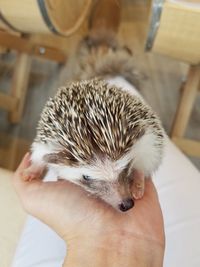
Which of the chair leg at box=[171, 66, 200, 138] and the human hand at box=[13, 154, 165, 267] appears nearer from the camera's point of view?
the human hand at box=[13, 154, 165, 267]

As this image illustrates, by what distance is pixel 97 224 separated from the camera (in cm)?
108

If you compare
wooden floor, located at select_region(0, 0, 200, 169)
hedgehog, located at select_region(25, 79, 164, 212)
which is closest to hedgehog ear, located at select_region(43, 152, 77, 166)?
hedgehog, located at select_region(25, 79, 164, 212)

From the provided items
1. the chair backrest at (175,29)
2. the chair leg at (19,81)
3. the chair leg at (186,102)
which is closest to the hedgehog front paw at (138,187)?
the chair backrest at (175,29)

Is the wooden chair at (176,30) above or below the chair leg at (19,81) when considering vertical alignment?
above

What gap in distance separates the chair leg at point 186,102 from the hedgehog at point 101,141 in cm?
84

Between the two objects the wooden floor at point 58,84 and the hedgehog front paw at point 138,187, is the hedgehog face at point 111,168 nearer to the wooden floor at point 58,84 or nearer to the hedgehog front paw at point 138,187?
the hedgehog front paw at point 138,187

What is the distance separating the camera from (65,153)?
1.04m

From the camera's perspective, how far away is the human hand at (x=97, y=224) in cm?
103

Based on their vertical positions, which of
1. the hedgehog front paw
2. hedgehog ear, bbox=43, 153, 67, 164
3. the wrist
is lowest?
the wrist

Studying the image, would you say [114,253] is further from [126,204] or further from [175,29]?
[175,29]

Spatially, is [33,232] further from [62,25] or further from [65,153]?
[62,25]

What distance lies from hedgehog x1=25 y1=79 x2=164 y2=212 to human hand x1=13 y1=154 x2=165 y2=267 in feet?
0.14

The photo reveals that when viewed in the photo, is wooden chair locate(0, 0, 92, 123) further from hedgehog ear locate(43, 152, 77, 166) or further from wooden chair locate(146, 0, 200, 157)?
hedgehog ear locate(43, 152, 77, 166)

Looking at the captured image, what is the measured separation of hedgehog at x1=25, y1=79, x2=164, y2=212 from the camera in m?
0.99
